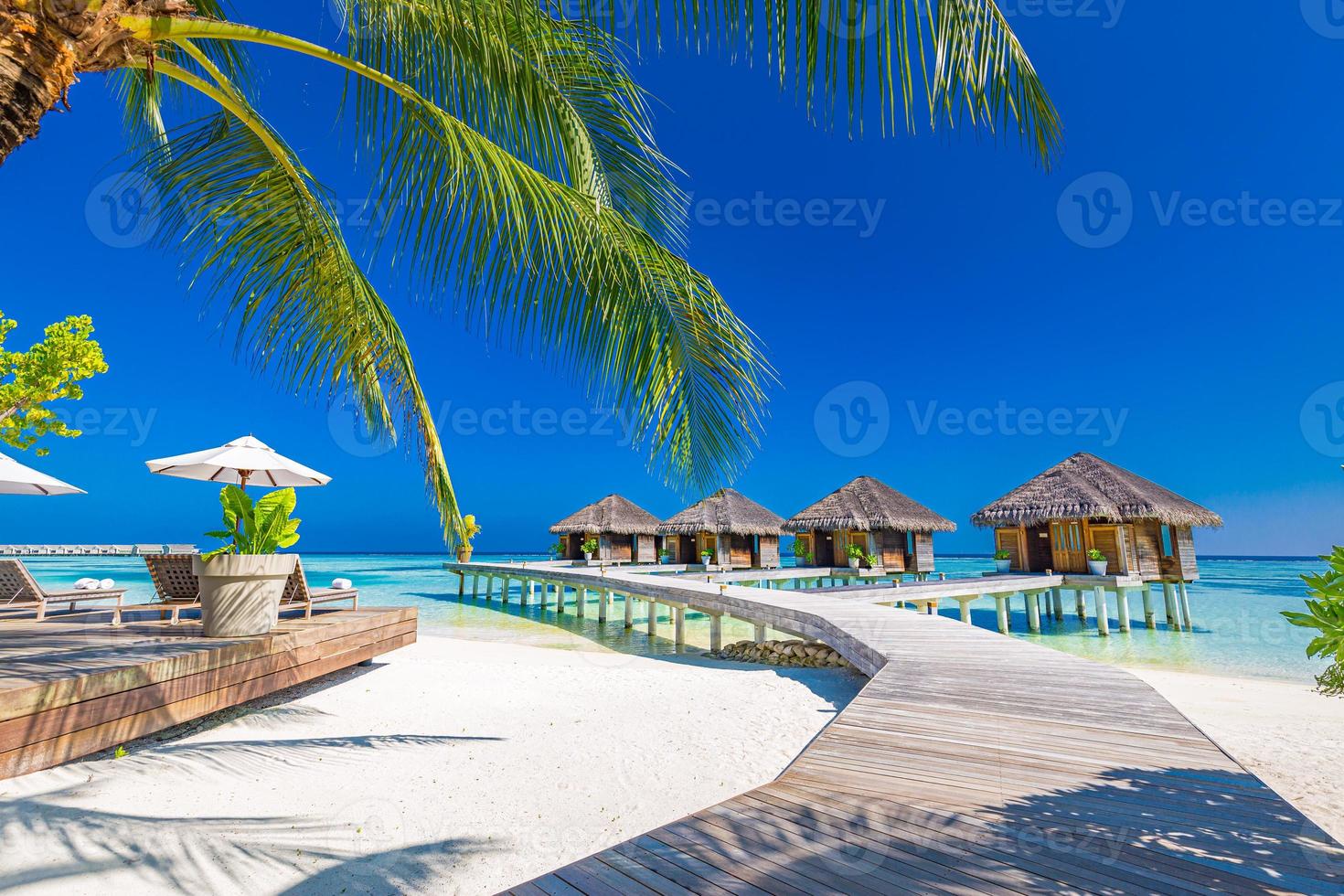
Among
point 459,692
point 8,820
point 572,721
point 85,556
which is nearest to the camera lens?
point 8,820

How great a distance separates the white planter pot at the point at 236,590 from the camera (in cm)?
489

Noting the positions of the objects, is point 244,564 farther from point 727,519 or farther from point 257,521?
point 727,519

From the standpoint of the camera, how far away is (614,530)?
27.7 meters

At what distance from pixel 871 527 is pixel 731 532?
6123 millimetres

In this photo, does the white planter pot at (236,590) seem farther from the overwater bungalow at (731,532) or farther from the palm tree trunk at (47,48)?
the overwater bungalow at (731,532)

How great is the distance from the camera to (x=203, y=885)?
251 cm

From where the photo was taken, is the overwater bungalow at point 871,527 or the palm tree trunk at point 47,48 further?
the overwater bungalow at point 871,527

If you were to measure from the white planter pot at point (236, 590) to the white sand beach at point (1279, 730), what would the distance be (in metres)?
7.51

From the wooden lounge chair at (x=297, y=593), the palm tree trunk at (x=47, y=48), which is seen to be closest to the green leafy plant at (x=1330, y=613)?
the palm tree trunk at (x=47, y=48)

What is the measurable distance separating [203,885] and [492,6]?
372 cm

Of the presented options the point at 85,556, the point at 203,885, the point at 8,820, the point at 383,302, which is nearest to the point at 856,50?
the point at 383,302

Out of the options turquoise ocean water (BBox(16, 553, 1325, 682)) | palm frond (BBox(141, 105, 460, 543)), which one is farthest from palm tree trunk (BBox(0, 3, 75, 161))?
turquoise ocean water (BBox(16, 553, 1325, 682))

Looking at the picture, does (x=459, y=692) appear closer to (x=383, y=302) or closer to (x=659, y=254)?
(x=383, y=302)

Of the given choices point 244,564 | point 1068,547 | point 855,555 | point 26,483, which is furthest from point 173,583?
point 1068,547
